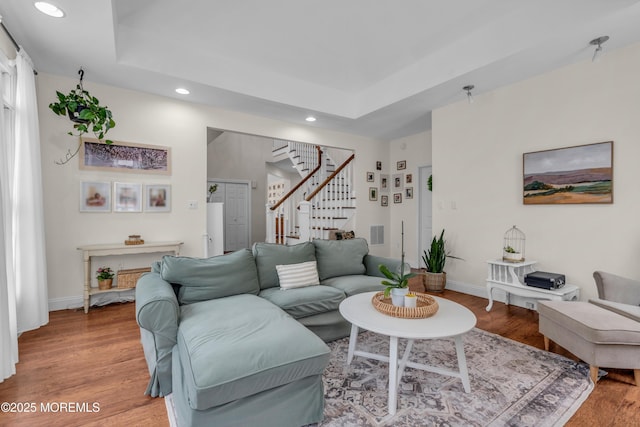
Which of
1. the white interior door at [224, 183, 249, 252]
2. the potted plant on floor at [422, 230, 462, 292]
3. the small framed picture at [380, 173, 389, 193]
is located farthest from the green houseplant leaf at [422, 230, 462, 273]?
the white interior door at [224, 183, 249, 252]

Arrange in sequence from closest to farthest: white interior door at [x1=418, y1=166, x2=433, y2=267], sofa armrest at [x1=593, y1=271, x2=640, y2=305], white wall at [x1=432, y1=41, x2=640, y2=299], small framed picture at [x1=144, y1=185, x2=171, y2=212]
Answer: sofa armrest at [x1=593, y1=271, x2=640, y2=305], white wall at [x1=432, y1=41, x2=640, y2=299], small framed picture at [x1=144, y1=185, x2=171, y2=212], white interior door at [x1=418, y1=166, x2=433, y2=267]

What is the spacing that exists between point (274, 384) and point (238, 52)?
135 inches

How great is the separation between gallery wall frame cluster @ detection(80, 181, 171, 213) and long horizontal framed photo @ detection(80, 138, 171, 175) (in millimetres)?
184

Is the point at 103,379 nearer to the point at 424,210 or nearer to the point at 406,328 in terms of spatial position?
the point at 406,328

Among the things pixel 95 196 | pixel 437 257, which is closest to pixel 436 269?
pixel 437 257

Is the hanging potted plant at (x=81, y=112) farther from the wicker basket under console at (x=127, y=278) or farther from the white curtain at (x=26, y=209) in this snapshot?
the wicker basket under console at (x=127, y=278)

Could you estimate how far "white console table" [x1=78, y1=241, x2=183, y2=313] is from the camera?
3.15 metres

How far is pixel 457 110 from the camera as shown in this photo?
4.07 m

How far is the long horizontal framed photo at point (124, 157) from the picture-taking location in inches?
133

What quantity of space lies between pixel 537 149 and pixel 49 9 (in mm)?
4709

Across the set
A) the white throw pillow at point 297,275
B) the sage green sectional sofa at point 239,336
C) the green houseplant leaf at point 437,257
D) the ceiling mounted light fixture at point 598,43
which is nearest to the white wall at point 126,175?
the sage green sectional sofa at point 239,336

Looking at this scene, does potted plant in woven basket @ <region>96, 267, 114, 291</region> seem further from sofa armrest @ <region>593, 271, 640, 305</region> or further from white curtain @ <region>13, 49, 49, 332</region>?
sofa armrest @ <region>593, 271, 640, 305</region>

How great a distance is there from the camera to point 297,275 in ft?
8.70

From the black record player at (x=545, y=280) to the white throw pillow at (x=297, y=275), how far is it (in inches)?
85.9
